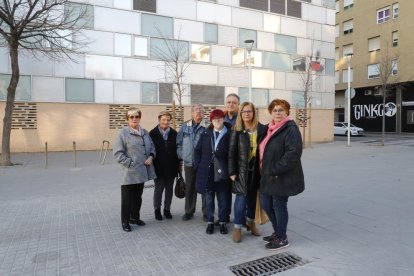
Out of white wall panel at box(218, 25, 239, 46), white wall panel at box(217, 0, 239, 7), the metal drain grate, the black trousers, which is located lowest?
the metal drain grate

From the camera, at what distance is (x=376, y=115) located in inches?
1517

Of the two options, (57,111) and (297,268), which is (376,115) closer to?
Answer: (57,111)

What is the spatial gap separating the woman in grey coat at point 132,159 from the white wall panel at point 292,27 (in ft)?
65.0

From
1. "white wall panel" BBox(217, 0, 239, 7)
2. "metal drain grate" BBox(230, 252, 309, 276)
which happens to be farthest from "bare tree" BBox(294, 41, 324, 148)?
"metal drain grate" BBox(230, 252, 309, 276)

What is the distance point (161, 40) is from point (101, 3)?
3515mm

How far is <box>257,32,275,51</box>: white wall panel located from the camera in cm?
2197

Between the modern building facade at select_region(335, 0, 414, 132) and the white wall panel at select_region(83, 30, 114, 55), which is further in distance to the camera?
the modern building facade at select_region(335, 0, 414, 132)

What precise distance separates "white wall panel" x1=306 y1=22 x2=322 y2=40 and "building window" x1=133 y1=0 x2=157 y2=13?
36.3 ft

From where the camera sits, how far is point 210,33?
2030 cm

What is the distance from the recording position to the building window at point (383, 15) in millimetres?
35031

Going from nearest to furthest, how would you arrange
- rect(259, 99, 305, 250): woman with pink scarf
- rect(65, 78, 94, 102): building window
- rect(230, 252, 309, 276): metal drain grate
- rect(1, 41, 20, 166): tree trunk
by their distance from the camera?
rect(230, 252, 309, 276): metal drain grate, rect(259, 99, 305, 250): woman with pink scarf, rect(1, 41, 20, 166): tree trunk, rect(65, 78, 94, 102): building window

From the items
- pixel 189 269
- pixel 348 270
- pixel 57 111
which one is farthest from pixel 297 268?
pixel 57 111

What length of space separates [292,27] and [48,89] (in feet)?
51.7

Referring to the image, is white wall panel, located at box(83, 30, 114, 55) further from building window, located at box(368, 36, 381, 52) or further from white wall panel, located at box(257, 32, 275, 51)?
building window, located at box(368, 36, 381, 52)
